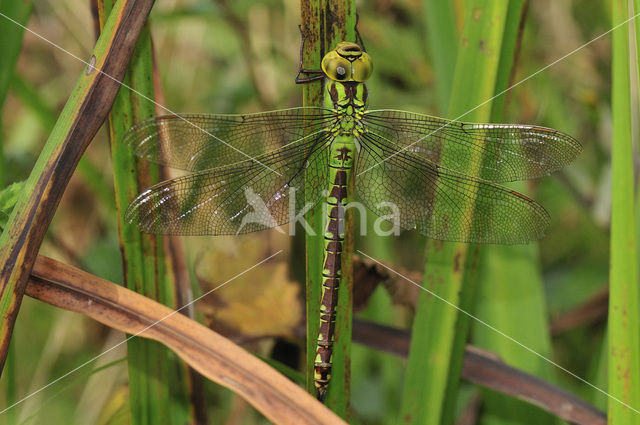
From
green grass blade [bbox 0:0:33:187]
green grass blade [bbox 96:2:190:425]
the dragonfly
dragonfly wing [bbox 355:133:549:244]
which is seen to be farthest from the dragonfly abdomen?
green grass blade [bbox 0:0:33:187]

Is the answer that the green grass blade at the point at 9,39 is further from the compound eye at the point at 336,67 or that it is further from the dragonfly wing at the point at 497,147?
the dragonfly wing at the point at 497,147

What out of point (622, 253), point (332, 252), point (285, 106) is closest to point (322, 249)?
point (332, 252)

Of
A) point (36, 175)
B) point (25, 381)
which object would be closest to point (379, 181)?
point (36, 175)

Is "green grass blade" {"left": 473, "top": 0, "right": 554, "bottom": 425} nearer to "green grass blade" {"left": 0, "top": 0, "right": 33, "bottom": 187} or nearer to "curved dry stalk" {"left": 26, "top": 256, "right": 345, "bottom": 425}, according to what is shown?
"curved dry stalk" {"left": 26, "top": 256, "right": 345, "bottom": 425}

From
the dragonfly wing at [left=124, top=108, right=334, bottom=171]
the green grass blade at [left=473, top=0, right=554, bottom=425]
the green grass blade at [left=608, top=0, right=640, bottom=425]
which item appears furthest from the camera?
the green grass blade at [left=473, top=0, right=554, bottom=425]

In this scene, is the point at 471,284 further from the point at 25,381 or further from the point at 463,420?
the point at 25,381

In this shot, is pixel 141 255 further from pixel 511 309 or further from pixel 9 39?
pixel 511 309
